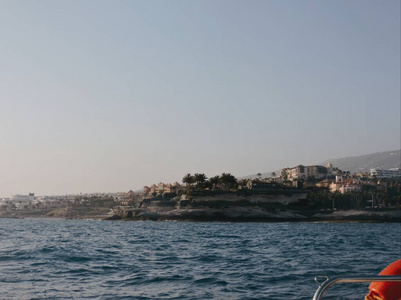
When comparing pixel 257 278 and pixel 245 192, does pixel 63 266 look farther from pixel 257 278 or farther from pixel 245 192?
pixel 245 192

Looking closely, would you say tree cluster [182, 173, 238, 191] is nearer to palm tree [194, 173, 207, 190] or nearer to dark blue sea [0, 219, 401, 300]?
palm tree [194, 173, 207, 190]

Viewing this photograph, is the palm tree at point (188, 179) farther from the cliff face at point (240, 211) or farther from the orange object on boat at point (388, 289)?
the orange object on boat at point (388, 289)

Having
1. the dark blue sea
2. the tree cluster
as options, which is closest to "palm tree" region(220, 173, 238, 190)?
the tree cluster

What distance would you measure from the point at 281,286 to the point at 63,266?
10.6 metres

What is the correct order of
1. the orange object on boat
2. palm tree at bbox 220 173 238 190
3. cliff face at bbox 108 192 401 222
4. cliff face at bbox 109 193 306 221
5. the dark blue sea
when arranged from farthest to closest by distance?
1. palm tree at bbox 220 173 238 190
2. cliff face at bbox 109 193 306 221
3. cliff face at bbox 108 192 401 222
4. the dark blue sea
5. the orange object on boat

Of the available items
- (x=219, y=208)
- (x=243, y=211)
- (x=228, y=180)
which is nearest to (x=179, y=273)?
(x=243, y=211)

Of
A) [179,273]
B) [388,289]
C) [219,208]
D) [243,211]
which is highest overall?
[388,289]

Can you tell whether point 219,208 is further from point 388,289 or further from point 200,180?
point 388,289

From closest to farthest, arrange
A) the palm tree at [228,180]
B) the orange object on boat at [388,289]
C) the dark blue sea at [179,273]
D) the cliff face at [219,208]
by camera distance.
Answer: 1. the orange object on boat at [388,289]
2. the dark blue sea at [179,273]
3. the cliff face at [219,208]
4. the palm tree at [228,180]

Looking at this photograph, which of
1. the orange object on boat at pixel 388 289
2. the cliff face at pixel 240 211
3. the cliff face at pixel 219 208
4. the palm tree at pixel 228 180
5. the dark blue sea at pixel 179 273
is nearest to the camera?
the orange object on boat at pixel 388 289

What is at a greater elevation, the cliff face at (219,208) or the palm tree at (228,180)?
the palm tree at (228,180)

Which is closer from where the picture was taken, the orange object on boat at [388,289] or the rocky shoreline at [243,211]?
the orange object on boat at [388,289]

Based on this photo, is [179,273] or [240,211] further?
[240,211]

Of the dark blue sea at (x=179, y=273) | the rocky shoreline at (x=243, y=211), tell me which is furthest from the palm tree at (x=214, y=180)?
the dark blue sea at (x=179, y=273)
